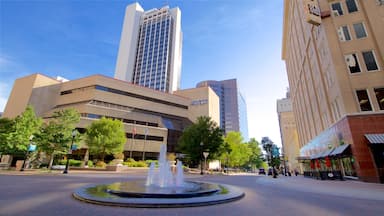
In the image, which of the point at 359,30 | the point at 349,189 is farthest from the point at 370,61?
the point at 349,189

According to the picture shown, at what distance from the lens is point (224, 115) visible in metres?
145

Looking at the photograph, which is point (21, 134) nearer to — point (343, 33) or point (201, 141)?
point (201, 141)

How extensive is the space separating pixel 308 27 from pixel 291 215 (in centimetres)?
3011

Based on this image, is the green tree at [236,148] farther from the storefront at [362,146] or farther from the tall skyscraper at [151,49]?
the tall skyscraper at [151,49]

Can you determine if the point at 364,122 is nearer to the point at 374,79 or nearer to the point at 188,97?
the point at 374,79

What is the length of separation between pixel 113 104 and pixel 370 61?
51.6 metres

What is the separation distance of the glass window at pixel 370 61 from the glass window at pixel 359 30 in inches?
79.8

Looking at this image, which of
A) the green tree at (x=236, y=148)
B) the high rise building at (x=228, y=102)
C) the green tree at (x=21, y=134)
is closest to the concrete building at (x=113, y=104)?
the green tree at (x=21, y=134)

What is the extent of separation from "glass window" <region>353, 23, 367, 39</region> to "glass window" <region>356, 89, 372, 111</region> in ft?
20.1

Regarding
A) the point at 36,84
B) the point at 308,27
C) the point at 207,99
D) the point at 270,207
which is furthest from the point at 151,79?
the point at 270,207

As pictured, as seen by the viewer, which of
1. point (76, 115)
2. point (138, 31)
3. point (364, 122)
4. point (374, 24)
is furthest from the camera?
point (138, 31)

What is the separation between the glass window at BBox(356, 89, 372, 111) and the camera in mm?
17234

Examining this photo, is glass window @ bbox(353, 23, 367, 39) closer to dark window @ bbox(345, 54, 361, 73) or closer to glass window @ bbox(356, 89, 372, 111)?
dark window @ bbox(345, 54, 361, 73)

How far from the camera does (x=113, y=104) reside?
5188cm
